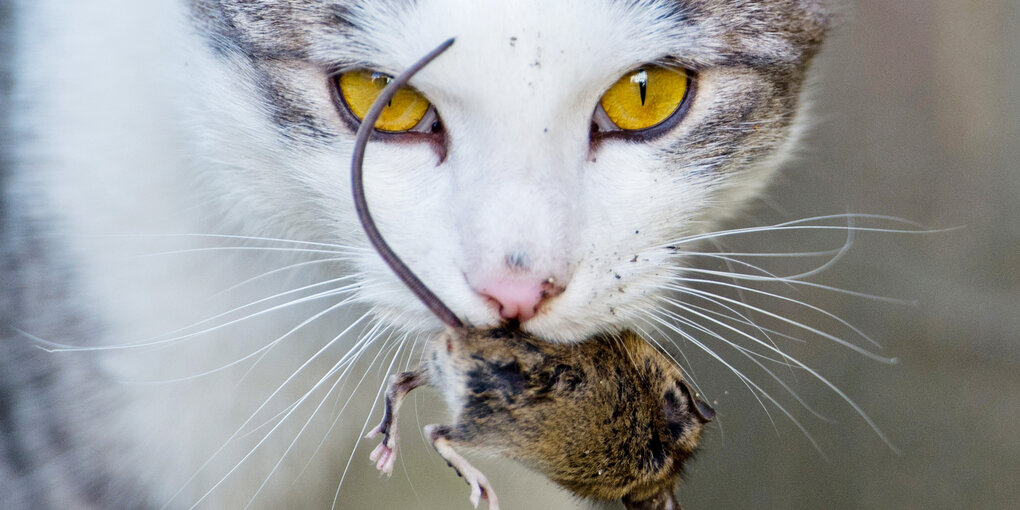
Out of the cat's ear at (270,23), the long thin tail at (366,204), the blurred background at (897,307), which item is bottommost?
the blurred background at (897,307)

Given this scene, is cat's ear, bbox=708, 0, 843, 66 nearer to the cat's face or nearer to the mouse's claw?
the cat's face

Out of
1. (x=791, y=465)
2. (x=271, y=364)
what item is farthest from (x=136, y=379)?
(x=791, y=465)

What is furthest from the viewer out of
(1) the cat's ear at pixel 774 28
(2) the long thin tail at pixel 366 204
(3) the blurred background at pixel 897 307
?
(3) the blurred background at pixel 897 307

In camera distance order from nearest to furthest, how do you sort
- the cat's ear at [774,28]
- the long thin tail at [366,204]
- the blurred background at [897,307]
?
the long thin tail at [366,204]
the cat's ear at [774,28]
the blurred background at [897,307]

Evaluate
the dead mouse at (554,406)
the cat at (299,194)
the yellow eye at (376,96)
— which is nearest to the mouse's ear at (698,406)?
the dead mouse at (554,406)

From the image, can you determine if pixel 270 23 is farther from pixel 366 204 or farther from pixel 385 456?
pixel 385 456

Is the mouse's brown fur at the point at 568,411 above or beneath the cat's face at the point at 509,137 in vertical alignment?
beneath

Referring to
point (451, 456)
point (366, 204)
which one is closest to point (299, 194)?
point (366, 204)

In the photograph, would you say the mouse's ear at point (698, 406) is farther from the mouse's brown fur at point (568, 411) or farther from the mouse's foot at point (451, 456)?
the mouse's foot at point (451, 456)

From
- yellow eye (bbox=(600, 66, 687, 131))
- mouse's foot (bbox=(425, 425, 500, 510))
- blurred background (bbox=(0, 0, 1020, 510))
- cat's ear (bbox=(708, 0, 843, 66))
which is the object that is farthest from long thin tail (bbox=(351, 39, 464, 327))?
blurred background (bbox=(0, 0, 1020, 510))
